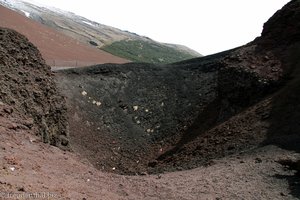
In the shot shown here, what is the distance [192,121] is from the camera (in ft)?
87.6

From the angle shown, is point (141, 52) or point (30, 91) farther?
point (141, 52)

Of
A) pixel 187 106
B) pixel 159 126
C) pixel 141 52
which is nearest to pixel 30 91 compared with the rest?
pixel 159 126

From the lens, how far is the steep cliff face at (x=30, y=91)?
14.5m

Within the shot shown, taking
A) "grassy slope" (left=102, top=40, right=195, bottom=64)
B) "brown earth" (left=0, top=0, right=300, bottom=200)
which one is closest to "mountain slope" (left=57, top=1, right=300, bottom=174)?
"brown earth" (left=0, top=0, right=300, bottom=200)

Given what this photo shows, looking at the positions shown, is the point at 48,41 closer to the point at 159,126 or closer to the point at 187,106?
the point at 187,106

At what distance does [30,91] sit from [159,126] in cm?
1216

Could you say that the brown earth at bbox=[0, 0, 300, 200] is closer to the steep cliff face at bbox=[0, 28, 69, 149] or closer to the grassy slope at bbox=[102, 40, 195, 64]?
the steep cliff face at bbox=[0, 28, 69, 149]

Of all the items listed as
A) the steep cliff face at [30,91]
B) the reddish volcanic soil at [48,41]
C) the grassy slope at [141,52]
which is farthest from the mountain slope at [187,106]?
the grassy slope at [141,52]

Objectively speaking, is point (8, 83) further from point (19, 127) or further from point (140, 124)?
point (140, 124)

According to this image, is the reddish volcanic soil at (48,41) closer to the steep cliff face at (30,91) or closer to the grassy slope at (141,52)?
the grassy slope at (141,52)

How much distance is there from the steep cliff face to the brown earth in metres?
0.06

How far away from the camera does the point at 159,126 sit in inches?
A: 1063

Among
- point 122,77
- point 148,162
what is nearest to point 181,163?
point 148,162

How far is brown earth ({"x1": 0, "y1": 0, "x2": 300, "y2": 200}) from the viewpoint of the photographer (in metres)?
11.4
